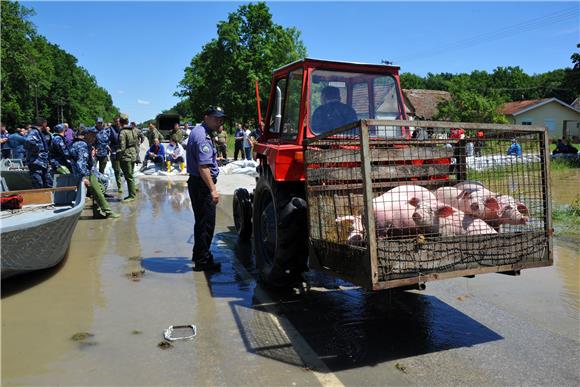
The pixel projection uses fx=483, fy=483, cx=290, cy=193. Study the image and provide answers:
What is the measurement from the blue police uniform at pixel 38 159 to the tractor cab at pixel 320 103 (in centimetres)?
597

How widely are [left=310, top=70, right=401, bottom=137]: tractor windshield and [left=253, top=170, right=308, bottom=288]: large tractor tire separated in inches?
31.2

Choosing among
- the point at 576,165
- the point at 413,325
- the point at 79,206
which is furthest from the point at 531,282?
the point at 576,165

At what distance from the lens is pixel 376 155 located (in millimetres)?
4086

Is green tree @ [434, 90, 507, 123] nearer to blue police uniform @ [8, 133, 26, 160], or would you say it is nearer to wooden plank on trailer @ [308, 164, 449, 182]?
blue police uniform @ [8, 133, 26, 160]

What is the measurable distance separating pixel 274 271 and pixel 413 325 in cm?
144

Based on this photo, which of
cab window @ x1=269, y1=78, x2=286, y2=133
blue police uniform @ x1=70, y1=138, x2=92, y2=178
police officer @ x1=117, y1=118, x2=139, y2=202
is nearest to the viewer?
cab window @ x1=269, y1=78, x2=286, y2=133

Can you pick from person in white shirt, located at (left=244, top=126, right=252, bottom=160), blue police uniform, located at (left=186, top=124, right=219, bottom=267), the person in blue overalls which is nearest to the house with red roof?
person in white shirt, located at (left=244, top=126, right=252, bottom=160)

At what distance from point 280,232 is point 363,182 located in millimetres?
1378

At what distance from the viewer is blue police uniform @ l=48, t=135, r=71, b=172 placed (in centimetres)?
883

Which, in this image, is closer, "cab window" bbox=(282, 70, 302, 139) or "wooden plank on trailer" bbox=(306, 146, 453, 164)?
"wooden plank on trailer" bbox=(306, 146, 453, 164)

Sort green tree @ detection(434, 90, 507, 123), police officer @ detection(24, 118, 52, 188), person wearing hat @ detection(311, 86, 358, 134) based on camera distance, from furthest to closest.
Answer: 1. green tree @ detection(434, 90, 507, 123)
2. police officer @ detection(24, 118, 52, 188)
3. person wearing hat @ detection(311, 86, 358, 134)

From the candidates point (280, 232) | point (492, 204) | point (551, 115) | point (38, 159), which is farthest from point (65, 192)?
point (551, 115)

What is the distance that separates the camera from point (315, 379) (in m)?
3.37

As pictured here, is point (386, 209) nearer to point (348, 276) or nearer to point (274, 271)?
point (348, 276)
